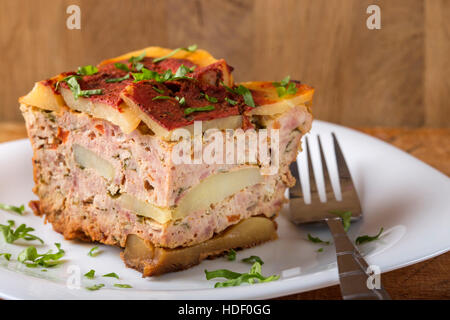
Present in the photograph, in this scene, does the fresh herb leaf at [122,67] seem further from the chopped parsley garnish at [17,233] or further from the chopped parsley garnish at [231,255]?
the chopped parsley garnish at [231,255]

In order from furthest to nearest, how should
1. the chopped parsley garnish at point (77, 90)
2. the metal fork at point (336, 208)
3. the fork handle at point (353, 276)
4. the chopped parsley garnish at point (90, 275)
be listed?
the chopped parsley garnish at point (77, 90)
the chopped parsley garnish at point (90, 275)
the metal fork at point (336, 208)
the fork handle at point (353, 276)

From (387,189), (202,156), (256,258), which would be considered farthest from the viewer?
(387,189)

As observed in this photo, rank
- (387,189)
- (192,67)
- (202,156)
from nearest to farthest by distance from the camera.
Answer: (202,156) → (192,67) → (387,189)

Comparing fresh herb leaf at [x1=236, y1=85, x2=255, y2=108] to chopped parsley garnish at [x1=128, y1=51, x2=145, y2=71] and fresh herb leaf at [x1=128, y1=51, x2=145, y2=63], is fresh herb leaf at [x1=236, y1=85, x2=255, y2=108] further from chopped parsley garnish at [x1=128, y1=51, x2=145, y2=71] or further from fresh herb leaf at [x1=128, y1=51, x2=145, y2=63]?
fresh herb leaf at [x1=128, y1=51, x2=145, y2=63]

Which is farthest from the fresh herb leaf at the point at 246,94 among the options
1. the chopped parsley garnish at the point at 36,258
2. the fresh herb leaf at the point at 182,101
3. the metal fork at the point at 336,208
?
the chopped parsley garnish at the point at 36,258

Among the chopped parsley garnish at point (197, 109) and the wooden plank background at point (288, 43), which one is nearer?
the chopped parsley garnish at point (197, 109)

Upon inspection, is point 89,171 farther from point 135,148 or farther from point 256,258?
point 256,258

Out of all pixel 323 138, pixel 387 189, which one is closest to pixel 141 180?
pixel 387 189

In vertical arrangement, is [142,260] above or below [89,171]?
below
